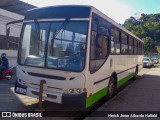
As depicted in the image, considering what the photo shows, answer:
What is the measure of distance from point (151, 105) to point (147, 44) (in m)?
47.8

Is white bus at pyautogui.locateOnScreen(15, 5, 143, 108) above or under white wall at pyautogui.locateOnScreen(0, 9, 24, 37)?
under

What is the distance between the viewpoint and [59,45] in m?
6.32

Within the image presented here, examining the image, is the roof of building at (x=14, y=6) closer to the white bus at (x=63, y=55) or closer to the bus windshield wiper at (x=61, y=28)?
the white bus at (x=63, y=55)

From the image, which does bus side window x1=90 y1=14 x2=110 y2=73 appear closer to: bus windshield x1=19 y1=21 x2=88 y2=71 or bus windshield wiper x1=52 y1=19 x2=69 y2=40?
bus windshield x1=19 y1=21 x2=88 y2=71

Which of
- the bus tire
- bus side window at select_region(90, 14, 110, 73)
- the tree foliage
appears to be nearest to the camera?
bus side window at select_region(90, 14, 110, 73)

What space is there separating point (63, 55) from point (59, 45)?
12.3 inches

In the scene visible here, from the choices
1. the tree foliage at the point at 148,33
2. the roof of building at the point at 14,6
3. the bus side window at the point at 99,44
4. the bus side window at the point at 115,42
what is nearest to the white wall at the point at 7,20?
the roof of building at the point at 14,6

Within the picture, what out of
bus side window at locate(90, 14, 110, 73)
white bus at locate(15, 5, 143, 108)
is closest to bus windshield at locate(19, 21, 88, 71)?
white bus at locate(15, 5, 143, 108)

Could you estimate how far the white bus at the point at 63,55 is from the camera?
604 cm

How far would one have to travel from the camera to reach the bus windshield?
6137 millimetres

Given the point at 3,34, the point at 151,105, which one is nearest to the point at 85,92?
the point at 151,105

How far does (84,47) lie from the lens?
242 inches

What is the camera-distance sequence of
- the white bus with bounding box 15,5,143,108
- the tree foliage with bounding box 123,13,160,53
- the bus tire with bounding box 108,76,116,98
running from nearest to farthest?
the white bus with bounding box 15,5,143,108 < the bus tire with bounding box 108,76,116,98 < the tree foliage with bounding box 123,13,160,53

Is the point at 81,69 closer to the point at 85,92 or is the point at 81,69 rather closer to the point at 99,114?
the point at 85,92
